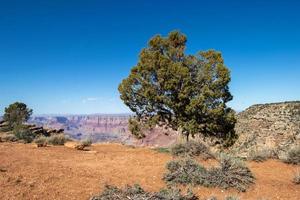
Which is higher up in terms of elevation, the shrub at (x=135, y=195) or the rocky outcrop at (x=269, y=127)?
the rocky outcrop at (x=269, y=127)

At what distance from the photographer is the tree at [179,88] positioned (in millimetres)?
20344

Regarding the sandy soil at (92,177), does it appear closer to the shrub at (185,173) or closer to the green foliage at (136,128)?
the shrub at (185,173)

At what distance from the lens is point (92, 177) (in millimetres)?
10328

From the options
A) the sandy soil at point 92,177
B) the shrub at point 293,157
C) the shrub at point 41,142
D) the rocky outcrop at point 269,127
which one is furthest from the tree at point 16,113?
the shrub at point 293,157

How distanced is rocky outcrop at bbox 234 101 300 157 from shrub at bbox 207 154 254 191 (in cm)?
2195

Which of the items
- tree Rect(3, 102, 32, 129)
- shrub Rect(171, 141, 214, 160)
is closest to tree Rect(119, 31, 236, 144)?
shrub Rect(171, 141, 214, 160)

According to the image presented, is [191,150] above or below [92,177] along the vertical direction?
above

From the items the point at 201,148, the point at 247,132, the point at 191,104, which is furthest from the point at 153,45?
the point at 247,132

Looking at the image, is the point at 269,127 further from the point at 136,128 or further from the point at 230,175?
the point at 230,175

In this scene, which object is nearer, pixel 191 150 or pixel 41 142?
pixel 191 150

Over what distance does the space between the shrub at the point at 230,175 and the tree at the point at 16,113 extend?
36.0 metres

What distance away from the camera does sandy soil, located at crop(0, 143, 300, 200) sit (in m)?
8.63

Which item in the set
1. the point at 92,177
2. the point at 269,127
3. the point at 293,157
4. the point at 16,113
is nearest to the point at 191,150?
the point at 293,157

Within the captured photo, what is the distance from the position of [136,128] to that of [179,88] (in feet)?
13.8
